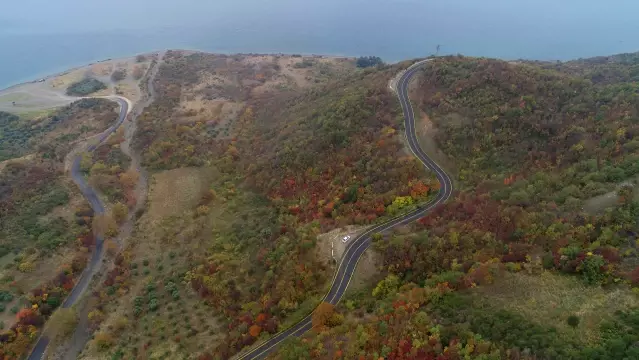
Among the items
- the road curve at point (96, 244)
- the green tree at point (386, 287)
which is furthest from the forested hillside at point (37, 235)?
the green tree at point (386, 287)

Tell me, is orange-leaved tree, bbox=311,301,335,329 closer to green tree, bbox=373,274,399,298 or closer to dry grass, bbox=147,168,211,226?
green tree, bbox=373,274,399,298

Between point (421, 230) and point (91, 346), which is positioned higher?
point (421, 230)

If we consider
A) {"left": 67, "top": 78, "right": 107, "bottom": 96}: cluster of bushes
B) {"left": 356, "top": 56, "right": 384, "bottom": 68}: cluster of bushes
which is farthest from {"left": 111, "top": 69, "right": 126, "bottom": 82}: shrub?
{"left": 356, "top": 56, "right": 384, "bottom": 68}: cluster of bushes

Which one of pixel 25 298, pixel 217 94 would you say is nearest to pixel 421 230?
pixel 25 298

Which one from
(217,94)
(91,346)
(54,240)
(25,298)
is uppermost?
(217,94)

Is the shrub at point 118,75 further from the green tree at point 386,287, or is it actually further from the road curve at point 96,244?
the green tree at point 386,287

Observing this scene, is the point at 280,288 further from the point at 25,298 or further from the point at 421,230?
the point at 25,298
